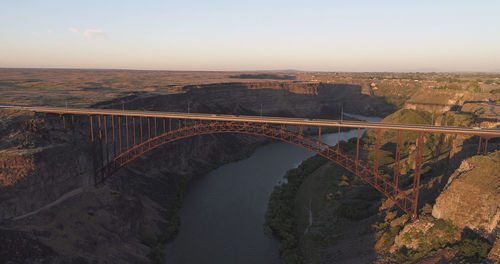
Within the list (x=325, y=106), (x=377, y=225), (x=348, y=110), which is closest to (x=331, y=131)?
(x=325, y=106)

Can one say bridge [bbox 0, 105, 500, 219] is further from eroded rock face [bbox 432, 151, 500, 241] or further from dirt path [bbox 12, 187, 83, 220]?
dirt path [bbox 12, 187, 83, 220]

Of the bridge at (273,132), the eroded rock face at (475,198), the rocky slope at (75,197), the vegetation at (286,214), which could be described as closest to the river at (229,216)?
the vegetation at (286,214)

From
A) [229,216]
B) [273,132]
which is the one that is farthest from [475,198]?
[229,216]

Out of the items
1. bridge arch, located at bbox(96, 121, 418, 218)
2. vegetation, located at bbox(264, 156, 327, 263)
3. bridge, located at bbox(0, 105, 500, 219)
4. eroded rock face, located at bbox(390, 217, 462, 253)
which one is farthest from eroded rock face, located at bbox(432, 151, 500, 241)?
vegetation, located at bbox(264, 156, 327, 263)

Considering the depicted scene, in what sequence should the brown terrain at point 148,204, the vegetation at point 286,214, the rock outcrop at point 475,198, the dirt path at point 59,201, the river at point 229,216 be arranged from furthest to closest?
the river at point 229,216 < the vegetation at point 286,214 < the dirt path at point 59,201 < the brown terrain at point 148,204 < the rock outcrop at point 475,198

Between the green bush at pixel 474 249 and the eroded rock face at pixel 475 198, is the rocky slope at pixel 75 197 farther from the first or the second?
the eroded rock face at pixel 475 198

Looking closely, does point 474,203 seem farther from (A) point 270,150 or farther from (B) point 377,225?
(A) point 270,150
